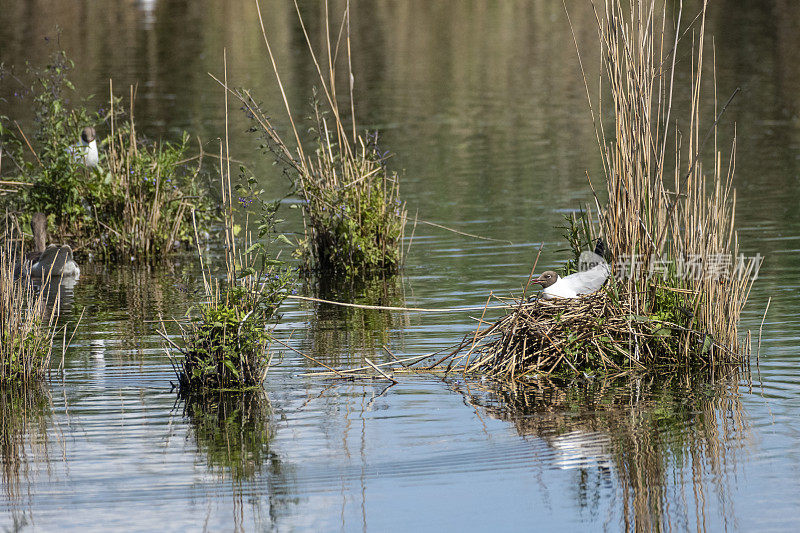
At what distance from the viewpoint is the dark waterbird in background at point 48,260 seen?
46.1 feet

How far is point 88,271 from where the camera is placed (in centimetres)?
1531

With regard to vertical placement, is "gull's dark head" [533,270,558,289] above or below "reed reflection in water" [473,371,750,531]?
above

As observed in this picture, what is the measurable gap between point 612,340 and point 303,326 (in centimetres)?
335

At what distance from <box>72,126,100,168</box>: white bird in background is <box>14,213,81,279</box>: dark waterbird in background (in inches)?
39.8

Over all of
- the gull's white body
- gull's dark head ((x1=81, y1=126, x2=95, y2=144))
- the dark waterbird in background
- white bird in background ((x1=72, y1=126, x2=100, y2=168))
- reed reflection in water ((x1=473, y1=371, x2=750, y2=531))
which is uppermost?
gull's dark head ((x1=81, y1=126, x2=95, y2=144))

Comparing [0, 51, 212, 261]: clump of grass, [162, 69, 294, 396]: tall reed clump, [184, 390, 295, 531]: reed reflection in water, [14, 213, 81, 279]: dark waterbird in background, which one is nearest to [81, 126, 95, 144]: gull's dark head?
Result: [0, 51, 212, 261]: clump of grass

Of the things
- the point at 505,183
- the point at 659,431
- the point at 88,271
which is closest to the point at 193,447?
the point at 659,431

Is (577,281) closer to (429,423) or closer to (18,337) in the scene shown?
(429,423)

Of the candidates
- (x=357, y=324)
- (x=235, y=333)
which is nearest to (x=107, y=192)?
(x=357, y=324)

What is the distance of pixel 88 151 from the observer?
15.5 metres

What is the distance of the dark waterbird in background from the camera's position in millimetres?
14055

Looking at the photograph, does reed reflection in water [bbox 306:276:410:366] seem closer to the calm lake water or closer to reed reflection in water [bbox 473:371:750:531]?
the calm lake water

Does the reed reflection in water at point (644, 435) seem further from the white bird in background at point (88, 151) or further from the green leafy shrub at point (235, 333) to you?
the white bird in background at point (88, 151)

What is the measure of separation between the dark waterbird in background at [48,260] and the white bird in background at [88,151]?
1.01 m
